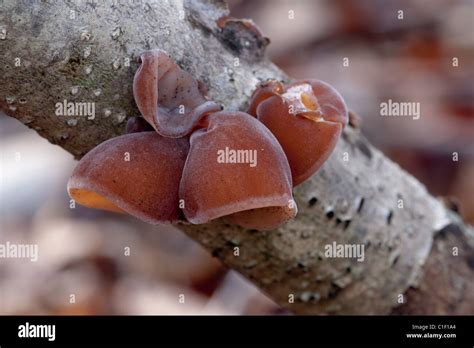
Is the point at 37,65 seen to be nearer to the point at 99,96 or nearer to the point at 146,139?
the point at 99,96

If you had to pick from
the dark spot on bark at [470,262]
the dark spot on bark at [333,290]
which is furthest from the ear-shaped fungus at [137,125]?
the dark spot on bark at [470,262]

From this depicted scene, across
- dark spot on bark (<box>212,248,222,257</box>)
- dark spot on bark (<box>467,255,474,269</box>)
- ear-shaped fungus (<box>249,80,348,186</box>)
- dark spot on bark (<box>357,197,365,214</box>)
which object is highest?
ear-shaped fungus (<box>249,80,348,186</box>)

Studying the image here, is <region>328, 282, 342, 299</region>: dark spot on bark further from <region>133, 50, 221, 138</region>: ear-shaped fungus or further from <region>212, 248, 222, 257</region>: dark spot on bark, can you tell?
<region>133, 50, 221, 138</region>: ear-shaped fungus

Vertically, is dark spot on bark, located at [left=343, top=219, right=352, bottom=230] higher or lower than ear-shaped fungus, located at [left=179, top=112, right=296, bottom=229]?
lower

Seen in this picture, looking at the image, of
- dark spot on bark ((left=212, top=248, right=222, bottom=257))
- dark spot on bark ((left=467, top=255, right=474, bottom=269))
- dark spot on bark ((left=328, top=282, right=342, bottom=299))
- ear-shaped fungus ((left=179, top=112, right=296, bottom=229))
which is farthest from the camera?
dark spot on bark ((left=467, top=255, right=474, bottom=269))

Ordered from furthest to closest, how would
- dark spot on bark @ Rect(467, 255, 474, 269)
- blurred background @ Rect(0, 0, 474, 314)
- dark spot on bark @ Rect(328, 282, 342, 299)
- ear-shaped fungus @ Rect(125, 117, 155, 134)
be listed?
blurred background @ Rect(0, 0, 474, 314)
dark spot on bark @ Rect(467, 255, 474, 269)
dark spot on bark @ Rect(328, 282, 342, 299)
ear-shaped fungus @ Rect(125, 117, 155, 134)

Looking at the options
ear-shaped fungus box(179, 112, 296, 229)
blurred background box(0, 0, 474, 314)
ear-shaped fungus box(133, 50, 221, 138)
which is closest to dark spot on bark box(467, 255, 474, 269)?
ear-shaped fungus box(179, 112, 296, 229)

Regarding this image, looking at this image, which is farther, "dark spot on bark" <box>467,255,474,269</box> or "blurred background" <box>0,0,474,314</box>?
"blurred background" <box>0,0,474,314</box>

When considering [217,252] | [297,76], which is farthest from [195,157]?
[297,76]

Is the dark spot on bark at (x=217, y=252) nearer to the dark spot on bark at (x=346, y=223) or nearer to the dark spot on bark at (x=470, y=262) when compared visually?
the dark spot on bark at (x=346, y=223)
